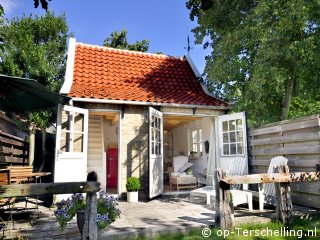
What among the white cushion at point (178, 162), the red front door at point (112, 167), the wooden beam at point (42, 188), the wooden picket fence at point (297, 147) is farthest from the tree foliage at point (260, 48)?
the wooden beam at point (42, 188)

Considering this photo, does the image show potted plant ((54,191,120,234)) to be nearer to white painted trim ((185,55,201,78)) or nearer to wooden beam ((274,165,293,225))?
wooden beam ((274,165,293,225))

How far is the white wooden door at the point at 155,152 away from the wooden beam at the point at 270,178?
139 inches

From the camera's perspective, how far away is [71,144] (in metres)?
7.48

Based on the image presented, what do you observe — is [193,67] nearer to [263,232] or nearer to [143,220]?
[143,220]

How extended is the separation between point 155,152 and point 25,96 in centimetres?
392

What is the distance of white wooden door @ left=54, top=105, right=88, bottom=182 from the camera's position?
7.11 m

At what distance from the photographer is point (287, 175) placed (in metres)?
4.96

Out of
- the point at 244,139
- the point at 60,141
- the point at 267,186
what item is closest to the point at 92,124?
the point at 60,141

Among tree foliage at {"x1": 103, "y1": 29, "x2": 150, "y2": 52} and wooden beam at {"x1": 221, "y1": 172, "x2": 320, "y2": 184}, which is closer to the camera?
wooden beam at {"x1": 221, "y1": 172, "x2": 320, "y2": 184}

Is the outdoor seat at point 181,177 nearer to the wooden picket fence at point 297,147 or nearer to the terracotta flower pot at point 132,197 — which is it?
the terracotta flower pot at point 132,197

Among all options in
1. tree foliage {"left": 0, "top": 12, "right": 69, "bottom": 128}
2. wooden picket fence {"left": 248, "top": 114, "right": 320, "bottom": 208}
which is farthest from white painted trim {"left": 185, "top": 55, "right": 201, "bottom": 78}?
tree foliage {"left": 0, "top": 12, "right": 69, "bottom": 128}

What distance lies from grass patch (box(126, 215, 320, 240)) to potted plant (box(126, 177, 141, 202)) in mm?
3223

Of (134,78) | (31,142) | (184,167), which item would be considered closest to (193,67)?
(134,78)

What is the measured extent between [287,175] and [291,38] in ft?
16.4
